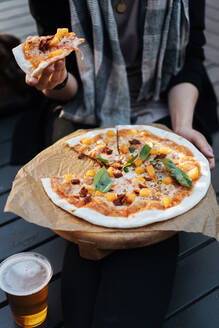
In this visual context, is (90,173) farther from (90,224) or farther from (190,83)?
(190,83)

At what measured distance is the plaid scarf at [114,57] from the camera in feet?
7.12

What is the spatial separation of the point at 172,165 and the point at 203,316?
2.43 ft

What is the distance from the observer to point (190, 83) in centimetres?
244

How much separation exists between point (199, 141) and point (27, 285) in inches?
45.4

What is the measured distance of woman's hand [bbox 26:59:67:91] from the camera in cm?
181

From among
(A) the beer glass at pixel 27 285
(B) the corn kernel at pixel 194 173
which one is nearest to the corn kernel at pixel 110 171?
(B) the corn kernel at pixel 194 173

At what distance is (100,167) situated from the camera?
1.95 metres

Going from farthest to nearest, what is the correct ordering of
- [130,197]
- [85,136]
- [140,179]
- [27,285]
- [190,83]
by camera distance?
→ [190,83], [85,136], [140,179], [130,197], [27,285]

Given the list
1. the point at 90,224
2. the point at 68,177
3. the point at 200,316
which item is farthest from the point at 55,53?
the point at 200,316

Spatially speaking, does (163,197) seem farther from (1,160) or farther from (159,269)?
(1,160)

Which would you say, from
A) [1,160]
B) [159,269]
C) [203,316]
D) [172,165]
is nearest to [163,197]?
[172,165]

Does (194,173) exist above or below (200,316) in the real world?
above

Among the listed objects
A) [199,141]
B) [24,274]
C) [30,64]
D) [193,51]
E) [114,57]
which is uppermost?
[30,64]

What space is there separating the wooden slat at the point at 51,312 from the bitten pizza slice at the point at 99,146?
2.28 feet
